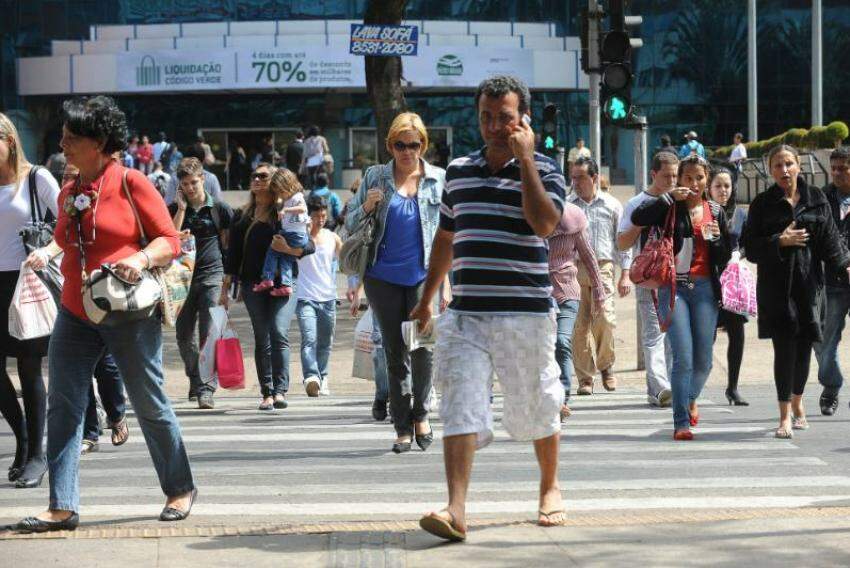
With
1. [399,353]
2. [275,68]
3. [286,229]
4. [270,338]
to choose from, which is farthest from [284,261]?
[275,68]

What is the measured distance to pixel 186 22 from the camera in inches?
2105

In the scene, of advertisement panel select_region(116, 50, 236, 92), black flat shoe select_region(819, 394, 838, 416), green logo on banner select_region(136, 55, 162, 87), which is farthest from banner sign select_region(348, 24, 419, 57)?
green logo on banner select_region(136, 55, 162, 87)

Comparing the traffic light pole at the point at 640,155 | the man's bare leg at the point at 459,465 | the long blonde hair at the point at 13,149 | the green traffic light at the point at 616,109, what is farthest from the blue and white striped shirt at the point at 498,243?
the green traffic light at the point at 616,109

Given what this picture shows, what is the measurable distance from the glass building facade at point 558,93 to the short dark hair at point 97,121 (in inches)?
1755

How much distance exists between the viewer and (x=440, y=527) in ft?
19.4

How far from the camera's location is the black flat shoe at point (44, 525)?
20.8ft

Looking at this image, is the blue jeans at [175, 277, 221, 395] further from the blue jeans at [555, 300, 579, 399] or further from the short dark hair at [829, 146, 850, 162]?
the short dark hair at [829, 146, 850, 162]

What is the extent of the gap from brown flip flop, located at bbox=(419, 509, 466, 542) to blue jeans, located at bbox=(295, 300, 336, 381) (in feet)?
22.3

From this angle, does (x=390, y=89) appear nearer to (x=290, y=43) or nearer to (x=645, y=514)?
(x=645, y=514)

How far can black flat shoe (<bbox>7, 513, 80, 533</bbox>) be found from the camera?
20.8ft

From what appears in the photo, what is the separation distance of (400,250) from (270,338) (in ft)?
11.5

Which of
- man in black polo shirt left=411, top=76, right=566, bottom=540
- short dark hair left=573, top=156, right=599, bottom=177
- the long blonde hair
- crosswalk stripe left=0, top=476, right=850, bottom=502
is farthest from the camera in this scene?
short dark hair left=573, top=156, right=599, bottom=177

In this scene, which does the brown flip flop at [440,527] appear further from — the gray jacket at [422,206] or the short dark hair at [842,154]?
the short dark hair at [842,154]

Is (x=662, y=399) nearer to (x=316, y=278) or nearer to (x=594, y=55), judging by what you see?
(x=316, y=278)
